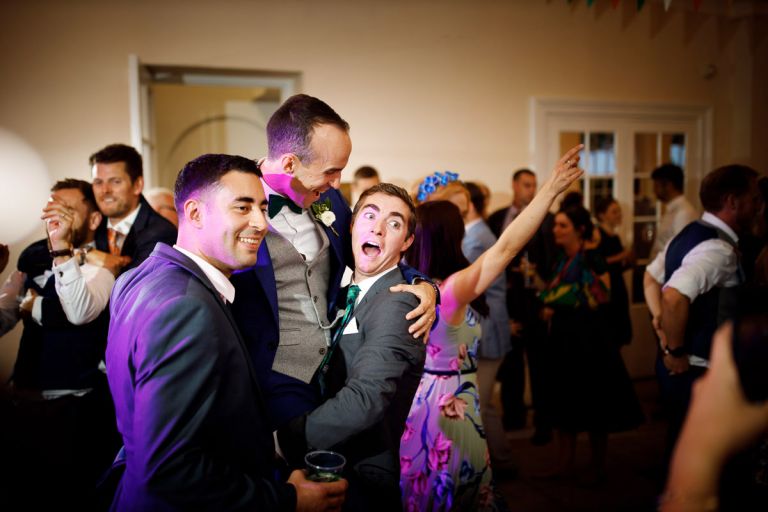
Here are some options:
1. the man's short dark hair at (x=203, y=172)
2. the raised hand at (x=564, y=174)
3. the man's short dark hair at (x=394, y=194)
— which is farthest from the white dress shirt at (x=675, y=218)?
the man's short dark hair at (x=203, y=172)

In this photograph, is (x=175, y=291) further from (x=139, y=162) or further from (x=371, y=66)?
(x=371, y=66)

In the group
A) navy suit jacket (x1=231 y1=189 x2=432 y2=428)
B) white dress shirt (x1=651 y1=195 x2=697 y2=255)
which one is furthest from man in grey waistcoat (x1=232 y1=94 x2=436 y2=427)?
white dress shirt (x1=651 y1=195 x2=697 y2=255)

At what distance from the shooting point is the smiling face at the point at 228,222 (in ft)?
4.12

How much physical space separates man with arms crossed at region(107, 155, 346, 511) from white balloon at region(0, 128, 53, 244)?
128 inches

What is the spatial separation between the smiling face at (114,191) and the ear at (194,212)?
4.85ft

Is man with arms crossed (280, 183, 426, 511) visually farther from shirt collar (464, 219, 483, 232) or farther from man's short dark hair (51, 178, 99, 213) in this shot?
shirt collar (464, 219, 483, 232)

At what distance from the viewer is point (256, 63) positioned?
4.41m

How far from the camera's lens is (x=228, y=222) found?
49.4 inches

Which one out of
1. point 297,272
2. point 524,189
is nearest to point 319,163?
point 297,272

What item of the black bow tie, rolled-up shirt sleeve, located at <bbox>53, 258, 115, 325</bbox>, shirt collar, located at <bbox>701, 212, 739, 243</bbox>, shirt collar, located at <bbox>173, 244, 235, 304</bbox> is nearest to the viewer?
shirt collar, located at <bbox>173, 244, 235, 304</bbox>

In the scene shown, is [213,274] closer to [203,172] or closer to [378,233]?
[203,172]

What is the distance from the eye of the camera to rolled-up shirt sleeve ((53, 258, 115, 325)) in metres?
2.15

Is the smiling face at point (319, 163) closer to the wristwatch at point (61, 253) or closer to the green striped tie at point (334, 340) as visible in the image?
the green striped tie at point (334, 340)

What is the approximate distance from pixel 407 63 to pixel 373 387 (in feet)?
12.8
